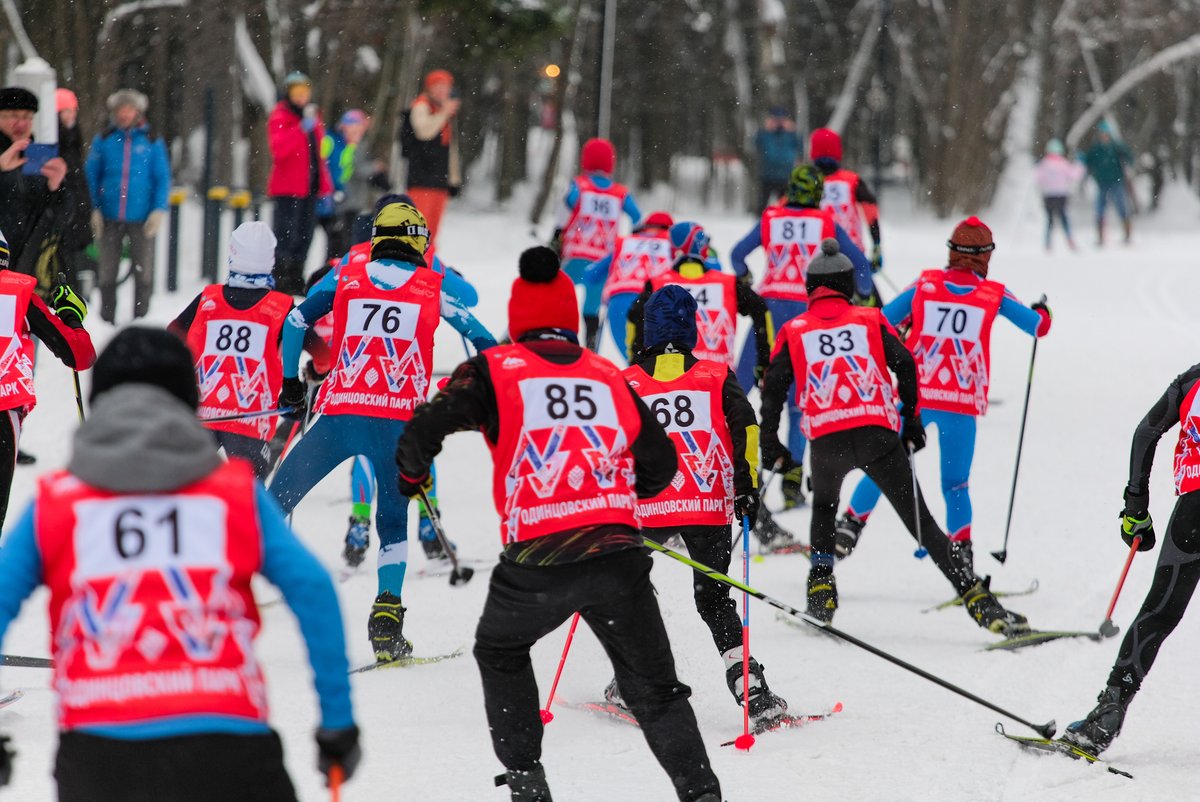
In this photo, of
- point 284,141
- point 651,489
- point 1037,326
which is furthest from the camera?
point 284,141

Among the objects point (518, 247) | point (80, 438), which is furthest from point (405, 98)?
point (80, 438)

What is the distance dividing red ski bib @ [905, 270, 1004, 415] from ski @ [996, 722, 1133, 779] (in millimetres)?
2507

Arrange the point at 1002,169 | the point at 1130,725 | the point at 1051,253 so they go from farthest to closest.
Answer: the point at 1002,169
the point at 1051,253
the point at 1130,725

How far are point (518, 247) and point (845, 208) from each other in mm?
11795

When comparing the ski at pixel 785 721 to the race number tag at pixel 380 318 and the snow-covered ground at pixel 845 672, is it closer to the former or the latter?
the snow-covered ground at pixel 845 672

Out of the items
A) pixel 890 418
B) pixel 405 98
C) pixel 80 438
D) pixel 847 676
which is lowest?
pixel 847 676

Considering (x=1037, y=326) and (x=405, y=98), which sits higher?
(x=405, y=98)

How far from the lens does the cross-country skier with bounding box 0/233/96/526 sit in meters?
6.52

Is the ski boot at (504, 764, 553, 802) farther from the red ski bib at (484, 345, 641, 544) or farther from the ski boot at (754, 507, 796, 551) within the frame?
the ski boot at (754, 507, 796, 551)

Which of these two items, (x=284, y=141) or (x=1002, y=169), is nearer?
(x=284, y=141)

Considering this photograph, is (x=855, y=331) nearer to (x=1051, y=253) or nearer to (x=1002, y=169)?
(x=1051, y=253)

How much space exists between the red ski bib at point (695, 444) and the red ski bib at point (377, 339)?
990 mm

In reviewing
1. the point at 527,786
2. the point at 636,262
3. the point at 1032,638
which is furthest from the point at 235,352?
the point at 636,262

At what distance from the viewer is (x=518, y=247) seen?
23.1m
